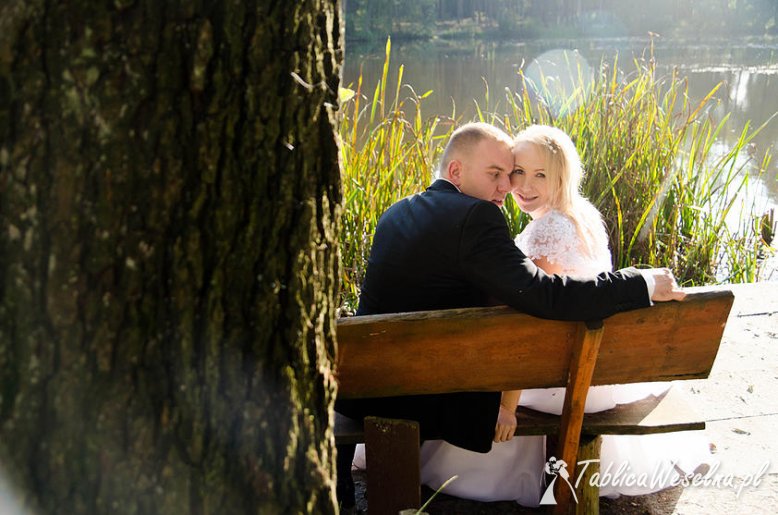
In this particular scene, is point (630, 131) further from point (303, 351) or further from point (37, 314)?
point (37, 314)

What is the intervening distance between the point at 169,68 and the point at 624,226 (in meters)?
3.47

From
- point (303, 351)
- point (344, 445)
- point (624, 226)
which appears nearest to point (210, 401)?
point (303, 351)

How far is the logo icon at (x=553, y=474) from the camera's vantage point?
2049 millimetres

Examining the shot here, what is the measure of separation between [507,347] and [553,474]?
420mm

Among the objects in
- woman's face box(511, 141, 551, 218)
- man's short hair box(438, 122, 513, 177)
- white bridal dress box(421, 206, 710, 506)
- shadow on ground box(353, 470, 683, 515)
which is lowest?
shadow on ground box(353, 470, 683, 515)

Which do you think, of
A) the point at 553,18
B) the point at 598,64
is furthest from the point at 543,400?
the point at 553,18

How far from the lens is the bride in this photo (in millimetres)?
2287

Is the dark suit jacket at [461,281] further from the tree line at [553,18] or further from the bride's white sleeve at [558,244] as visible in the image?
the tree line at [553,18]

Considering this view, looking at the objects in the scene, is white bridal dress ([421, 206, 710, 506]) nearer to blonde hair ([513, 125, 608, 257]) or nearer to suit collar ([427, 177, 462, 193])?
blonde hair ([513, 125, 608, 257])

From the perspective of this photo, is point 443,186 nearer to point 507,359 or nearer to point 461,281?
point 461,281

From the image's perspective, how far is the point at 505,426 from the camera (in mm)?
2059

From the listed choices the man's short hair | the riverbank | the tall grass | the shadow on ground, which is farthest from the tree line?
the shadow on ground

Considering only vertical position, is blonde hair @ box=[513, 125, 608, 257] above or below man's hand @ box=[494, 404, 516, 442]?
above

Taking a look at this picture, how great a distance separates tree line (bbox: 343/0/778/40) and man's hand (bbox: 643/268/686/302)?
19.1 metres
